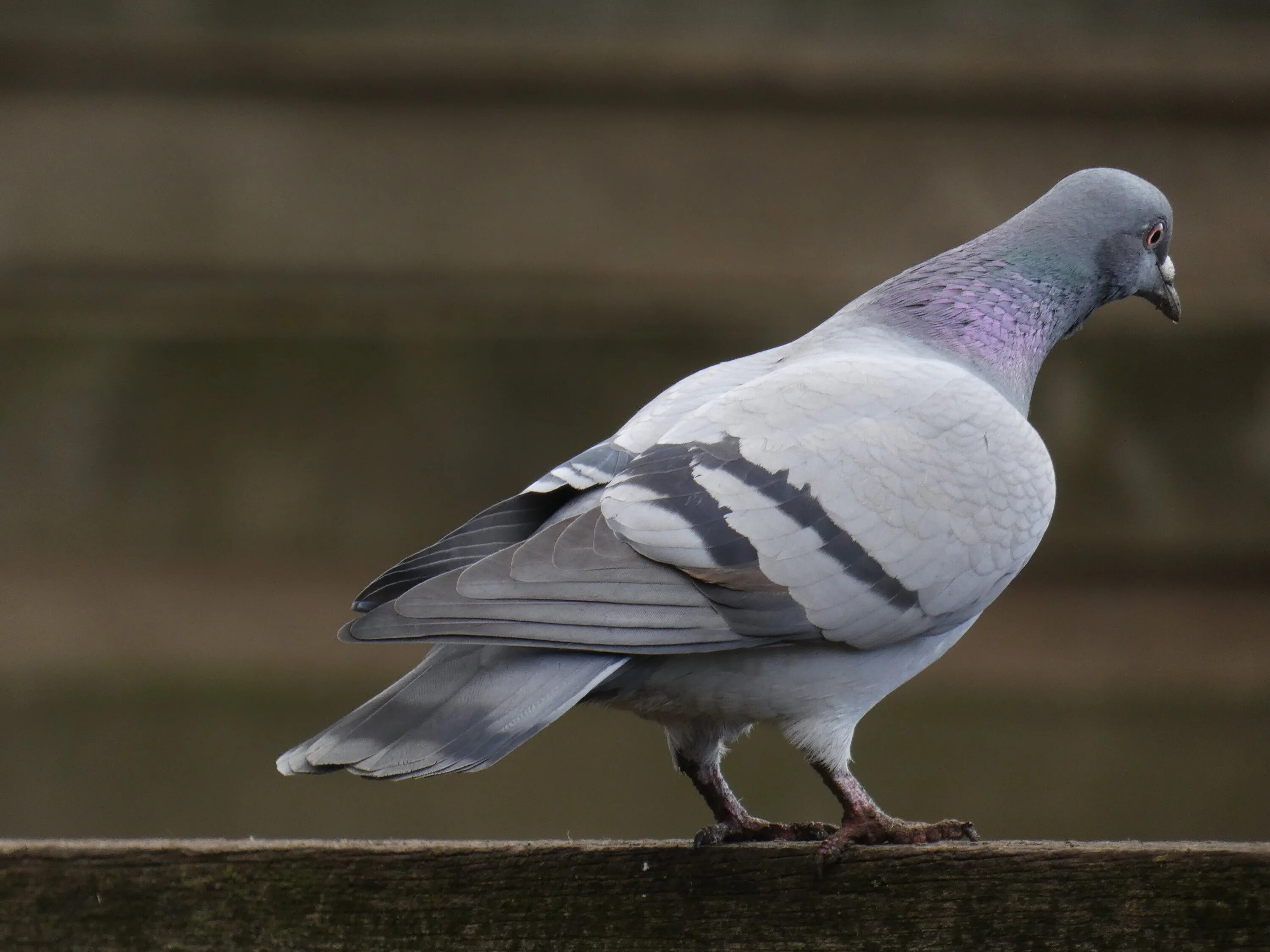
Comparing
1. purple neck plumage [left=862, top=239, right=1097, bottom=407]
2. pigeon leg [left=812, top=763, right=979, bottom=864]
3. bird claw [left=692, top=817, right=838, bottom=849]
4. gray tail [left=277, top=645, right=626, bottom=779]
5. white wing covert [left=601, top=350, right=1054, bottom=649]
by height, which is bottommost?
bird claw [left=692, top=817, right=838, bottom=849]

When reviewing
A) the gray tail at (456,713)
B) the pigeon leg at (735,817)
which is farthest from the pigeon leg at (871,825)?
the gray tail at (456,713)

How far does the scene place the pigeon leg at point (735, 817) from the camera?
1360 millimetres

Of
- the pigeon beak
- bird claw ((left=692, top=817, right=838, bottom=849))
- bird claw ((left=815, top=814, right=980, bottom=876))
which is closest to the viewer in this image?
bird claw ((left=815, top=814, right=980, bottom=876))

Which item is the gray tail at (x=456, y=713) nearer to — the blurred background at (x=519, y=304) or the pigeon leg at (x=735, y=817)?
the pigeon leg at (x=735, y=817)

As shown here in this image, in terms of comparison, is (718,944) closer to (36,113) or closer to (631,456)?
Result: (631,456)

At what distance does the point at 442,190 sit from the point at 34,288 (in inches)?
34.5

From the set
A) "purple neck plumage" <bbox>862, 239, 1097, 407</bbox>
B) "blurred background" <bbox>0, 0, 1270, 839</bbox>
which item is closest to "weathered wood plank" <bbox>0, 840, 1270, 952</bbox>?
"purple neck plumage" <bbox>862, 239, 1097, 407</bbox>

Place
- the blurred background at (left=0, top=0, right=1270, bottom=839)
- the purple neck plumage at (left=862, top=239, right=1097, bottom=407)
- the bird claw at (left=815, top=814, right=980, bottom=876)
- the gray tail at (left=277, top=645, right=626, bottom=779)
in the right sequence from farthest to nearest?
the blurred background at (left=0, top=0, right=1270, bottom=839), the purple neck plumage at (left=862, top=239, right=1097, bottom=407), the bird claw at (left=815, top=814, right=980, bottom=876), the gray tail at (left=277, top=645, right=626, bottom=779)

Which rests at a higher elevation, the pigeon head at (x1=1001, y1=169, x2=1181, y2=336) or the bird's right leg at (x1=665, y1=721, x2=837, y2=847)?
the pigeon head at (x1=1001, y1=169, x2=1181, y2=336)

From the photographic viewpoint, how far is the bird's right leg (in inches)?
52.9

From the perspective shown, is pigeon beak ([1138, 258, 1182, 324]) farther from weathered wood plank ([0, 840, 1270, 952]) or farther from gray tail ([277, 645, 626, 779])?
gray tail ([277, 645, 626, 779])

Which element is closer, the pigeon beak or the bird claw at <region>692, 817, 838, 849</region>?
the bird claw at <region>692, 817, 838, 849</region>

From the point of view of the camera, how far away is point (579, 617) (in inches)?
43.1

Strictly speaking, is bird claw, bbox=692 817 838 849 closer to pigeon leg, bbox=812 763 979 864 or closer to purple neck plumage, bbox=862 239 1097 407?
pigeon leg, bbox=812 763 979 864
